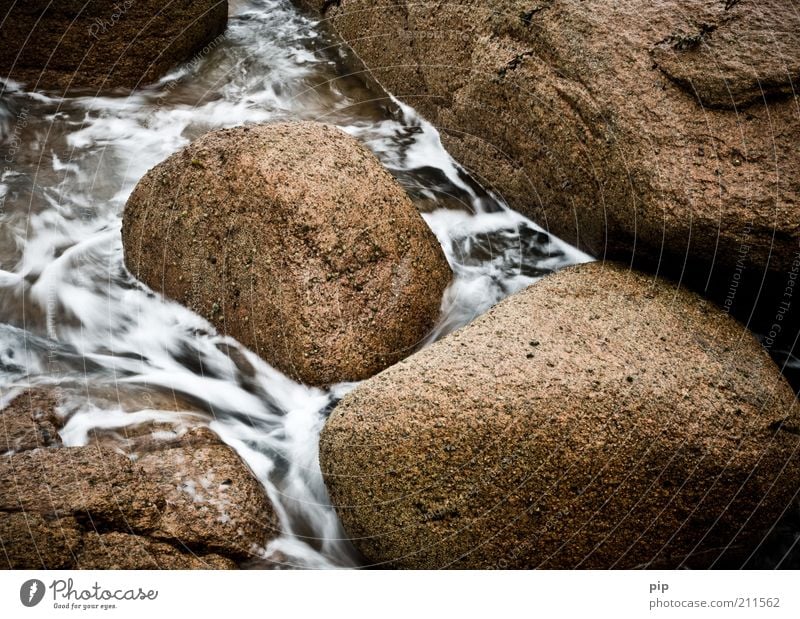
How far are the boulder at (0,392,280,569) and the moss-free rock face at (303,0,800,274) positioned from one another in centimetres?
228

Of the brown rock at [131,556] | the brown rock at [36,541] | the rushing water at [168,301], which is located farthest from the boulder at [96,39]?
the brown rock at [131,556]

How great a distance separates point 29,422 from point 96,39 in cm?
306

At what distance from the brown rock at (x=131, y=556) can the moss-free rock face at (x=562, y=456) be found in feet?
2.13

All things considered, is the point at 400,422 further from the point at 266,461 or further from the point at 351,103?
the point at 351,103

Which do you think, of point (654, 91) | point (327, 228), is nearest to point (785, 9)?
point (654, 91)

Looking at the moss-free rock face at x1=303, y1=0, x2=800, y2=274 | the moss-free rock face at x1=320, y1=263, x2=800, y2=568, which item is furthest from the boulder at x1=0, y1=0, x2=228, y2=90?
the moss-free rock face at x1=320, y1=263, x2=800, y2=568

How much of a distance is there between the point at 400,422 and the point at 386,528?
17.1 inches

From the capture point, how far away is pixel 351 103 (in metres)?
5.56

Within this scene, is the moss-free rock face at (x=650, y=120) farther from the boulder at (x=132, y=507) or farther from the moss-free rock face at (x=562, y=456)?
the boulder at (x=132, y=507)

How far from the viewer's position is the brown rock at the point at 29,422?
321 centimetres

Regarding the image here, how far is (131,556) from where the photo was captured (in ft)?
9.14

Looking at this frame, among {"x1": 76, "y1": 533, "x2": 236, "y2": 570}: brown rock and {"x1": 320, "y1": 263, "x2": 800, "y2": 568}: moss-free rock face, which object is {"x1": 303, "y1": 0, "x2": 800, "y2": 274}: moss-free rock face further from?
{"x1": 76, "y1": 533, "x2": 236, "y2": 570}: brown rock

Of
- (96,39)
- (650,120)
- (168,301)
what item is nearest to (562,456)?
(650,120)

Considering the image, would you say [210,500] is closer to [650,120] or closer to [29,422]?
[29,422]
